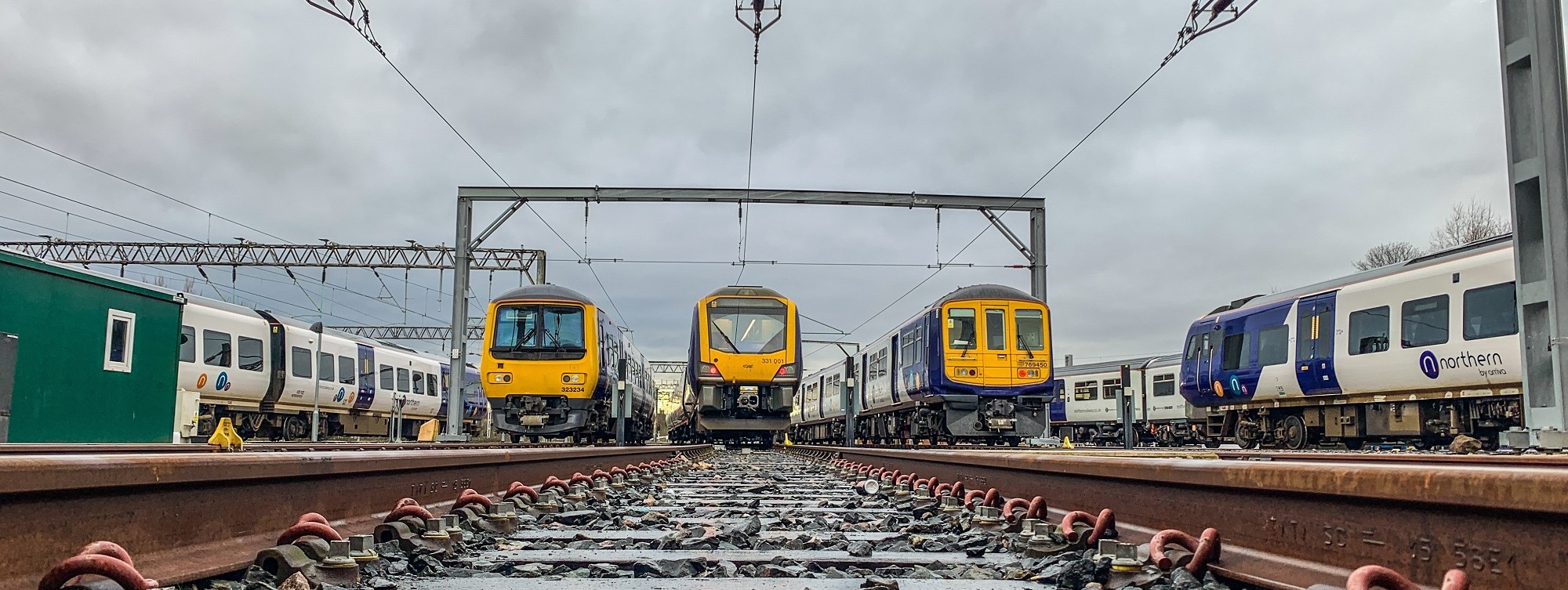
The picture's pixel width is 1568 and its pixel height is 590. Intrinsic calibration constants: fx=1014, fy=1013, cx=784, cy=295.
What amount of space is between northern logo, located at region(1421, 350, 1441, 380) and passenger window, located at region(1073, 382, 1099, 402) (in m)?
17.7

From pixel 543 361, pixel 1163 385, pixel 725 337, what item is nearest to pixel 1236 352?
pixel 725 337

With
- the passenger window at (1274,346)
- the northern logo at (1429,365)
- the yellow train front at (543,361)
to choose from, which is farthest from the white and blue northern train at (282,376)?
the northern logo at (1429,365)

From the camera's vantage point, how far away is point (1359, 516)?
2.11 meters

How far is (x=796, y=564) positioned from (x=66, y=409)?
→ 872cm

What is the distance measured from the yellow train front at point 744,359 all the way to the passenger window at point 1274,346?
25.2ft

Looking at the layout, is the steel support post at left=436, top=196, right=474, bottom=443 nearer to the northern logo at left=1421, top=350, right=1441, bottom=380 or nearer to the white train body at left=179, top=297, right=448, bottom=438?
the white train body at left=179, top=297, right=448, bottom=438

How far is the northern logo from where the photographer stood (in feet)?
38.6

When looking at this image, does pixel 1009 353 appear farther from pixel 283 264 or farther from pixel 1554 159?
pixel 283 264

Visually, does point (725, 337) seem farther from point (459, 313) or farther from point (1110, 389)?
point (1110, 389)

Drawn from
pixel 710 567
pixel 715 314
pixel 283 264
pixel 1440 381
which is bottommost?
pixel 710 567

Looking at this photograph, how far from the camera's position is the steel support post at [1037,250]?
1953cm

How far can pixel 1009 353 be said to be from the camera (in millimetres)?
16125

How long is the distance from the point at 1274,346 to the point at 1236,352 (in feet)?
4.47

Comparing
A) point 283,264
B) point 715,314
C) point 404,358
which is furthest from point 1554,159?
point 283,264
